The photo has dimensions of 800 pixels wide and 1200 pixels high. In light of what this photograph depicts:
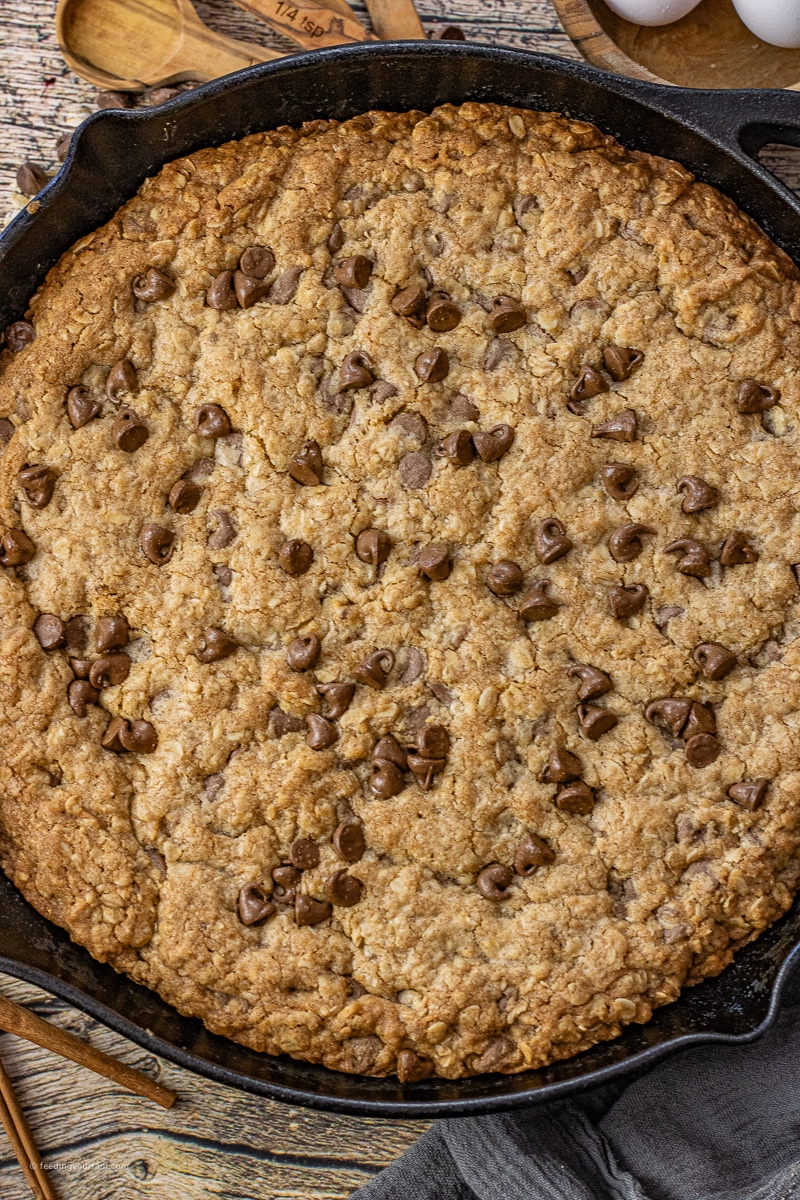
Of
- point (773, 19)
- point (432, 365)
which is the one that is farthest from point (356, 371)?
point (773, 19)

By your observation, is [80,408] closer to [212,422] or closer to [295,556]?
[212,422]

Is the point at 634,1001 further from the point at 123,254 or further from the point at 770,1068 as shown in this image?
the point at 123,254

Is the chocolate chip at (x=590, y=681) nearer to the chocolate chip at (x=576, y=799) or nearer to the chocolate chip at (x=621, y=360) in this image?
the chocolate chip at (x=576, y=799)

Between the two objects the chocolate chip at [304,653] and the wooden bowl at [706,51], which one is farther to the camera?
the wooden bowl at [706,51]

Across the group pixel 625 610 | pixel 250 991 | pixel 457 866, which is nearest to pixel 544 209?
pixel 625 610

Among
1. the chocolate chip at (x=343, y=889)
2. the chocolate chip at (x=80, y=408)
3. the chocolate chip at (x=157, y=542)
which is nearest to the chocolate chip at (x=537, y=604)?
the chocolate chip at (x=343, y=889)

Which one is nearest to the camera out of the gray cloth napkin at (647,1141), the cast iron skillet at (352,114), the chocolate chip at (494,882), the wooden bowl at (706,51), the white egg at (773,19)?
the cast iron skillet at (352,114)

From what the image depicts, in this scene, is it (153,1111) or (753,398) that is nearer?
(753,398)
